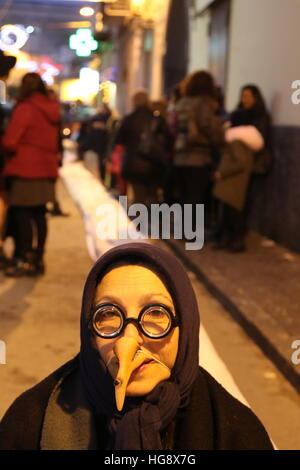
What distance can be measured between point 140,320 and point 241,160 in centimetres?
704

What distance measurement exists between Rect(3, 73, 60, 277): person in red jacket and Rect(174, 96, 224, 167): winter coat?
1.93m

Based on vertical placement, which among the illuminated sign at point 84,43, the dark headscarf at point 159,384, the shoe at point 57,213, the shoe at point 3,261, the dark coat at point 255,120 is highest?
the illuminated sign at point 84,43

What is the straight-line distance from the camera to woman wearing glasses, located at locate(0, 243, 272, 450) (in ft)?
5.80

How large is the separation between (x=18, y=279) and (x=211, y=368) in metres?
4.25

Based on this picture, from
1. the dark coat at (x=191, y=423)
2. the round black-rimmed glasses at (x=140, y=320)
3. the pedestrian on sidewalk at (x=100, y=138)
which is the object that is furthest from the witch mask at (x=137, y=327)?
the pedestrian on sidewalk at (x=100, y=138)

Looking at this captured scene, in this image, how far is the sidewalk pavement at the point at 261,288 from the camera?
18.6 ft

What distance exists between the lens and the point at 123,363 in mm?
1735

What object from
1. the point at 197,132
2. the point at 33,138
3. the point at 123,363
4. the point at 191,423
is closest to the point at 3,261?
the point at 33,138

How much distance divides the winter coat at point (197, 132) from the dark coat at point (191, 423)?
722 cm

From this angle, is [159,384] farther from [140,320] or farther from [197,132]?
[197,132]

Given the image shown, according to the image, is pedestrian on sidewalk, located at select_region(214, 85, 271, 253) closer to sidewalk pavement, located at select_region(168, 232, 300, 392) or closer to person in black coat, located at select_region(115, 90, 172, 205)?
sidewalk pavement, located at select_region(168, 232, 300, 392)

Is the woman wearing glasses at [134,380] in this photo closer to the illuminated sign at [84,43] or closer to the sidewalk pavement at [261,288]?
the sidewalk pavement at [261,288]

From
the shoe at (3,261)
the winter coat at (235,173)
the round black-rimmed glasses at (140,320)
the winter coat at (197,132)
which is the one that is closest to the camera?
the round black-rimmed glasses at (140,320)
